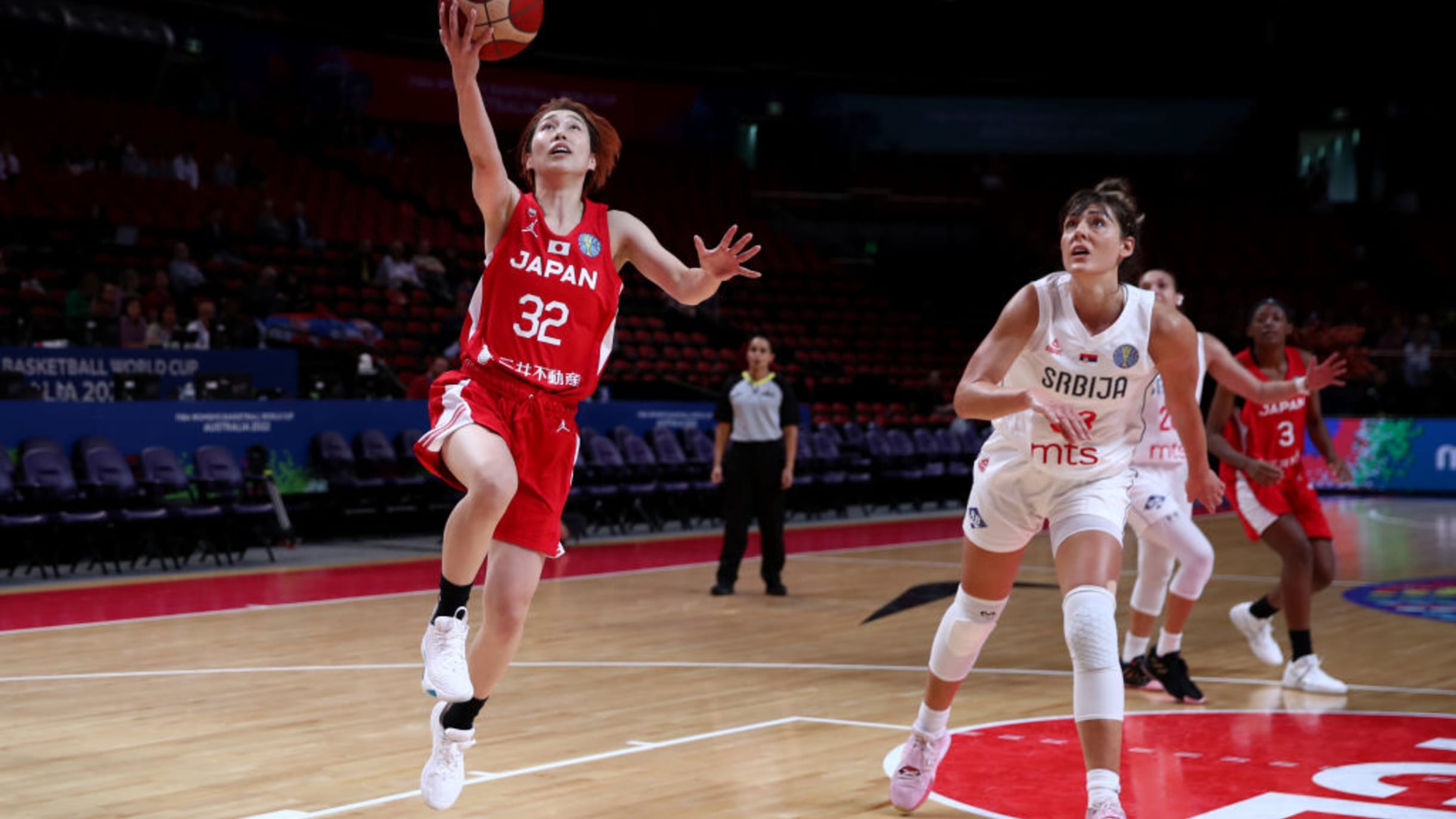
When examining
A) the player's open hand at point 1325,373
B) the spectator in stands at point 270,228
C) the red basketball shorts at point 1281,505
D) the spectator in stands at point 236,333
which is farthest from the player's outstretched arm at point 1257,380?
the spectator in stands at point 270,228

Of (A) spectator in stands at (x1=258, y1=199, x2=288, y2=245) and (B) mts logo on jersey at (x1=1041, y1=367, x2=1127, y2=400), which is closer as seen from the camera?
(B) mts logo on jersey at (x1=1041, y1=367, x2=1127, y2=400)

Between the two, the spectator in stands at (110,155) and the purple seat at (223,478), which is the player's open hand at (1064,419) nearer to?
the purple seat at (223,478)

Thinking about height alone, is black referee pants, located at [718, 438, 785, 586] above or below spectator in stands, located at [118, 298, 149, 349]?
below

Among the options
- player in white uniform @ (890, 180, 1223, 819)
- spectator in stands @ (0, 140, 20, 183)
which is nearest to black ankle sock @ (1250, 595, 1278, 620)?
player in white uniform @ (890, 180, 1223, 819)

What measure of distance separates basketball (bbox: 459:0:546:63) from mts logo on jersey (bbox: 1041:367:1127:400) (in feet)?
6.07

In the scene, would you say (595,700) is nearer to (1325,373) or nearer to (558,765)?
(558,765)

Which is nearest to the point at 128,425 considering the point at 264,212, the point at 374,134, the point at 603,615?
the point at 603,615

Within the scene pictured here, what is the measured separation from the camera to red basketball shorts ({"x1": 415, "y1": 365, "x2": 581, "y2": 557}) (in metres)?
4.33

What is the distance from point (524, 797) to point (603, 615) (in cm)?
481

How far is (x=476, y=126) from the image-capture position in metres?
4.23

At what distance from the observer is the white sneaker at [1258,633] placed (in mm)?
7734

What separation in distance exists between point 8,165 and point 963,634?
15739 mm

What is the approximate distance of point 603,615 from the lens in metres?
9.79

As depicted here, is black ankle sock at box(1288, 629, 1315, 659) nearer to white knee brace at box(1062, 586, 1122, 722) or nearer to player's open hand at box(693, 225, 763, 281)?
white knee brace at box(1062, 586, 1122, 722)
